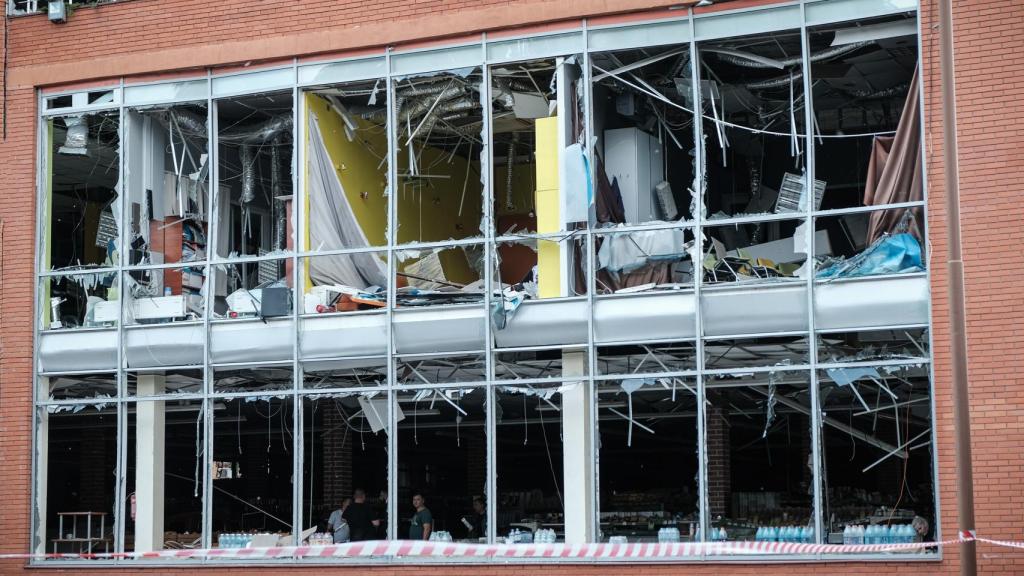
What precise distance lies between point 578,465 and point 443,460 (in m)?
14.1

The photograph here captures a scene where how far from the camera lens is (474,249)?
22.5 meters

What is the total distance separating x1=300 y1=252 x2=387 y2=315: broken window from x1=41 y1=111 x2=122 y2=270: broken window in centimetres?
286

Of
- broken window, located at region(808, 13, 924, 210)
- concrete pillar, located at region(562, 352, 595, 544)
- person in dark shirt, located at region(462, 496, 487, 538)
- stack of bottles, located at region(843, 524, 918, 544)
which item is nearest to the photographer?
stack of bottles, located at region(843, 524, 918, 544)

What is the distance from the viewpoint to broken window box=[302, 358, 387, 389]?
17625 mm

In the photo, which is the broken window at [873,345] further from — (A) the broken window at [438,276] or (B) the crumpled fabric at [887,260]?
(A) the broken window at [438,276]

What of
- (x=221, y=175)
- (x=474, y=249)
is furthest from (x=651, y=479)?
(x=221, y=175)

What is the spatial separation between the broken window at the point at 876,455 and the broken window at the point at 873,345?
23 centimetres

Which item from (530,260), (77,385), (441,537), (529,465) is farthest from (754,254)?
(529,465)

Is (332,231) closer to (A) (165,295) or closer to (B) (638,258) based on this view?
(A) (165,295)

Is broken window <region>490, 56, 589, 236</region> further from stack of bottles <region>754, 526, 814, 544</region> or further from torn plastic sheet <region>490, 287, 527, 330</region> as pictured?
stack of bottles <region>754, 526, 814, 544</region>

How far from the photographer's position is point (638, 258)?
55.3 feet

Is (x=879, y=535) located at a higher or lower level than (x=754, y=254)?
lower

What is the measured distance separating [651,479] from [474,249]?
7.98 meters

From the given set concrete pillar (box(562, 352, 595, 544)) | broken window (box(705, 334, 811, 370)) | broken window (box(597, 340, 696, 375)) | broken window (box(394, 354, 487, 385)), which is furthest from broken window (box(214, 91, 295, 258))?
broken window (box(705, 334, 811, 370))
